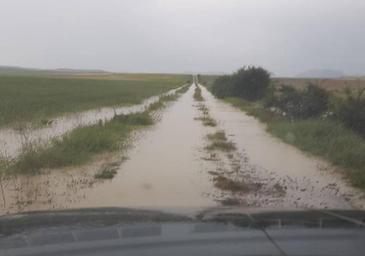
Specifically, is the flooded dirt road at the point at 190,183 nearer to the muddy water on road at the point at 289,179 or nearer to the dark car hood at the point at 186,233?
the muddy water on road at the point at 289,179

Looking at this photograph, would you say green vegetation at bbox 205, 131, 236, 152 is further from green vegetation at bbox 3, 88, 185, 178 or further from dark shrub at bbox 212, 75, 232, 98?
dark shrub at bbox 212, 75, 232, 98

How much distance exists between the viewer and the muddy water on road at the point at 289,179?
8618mm

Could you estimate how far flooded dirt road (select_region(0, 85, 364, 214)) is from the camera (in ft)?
28.0

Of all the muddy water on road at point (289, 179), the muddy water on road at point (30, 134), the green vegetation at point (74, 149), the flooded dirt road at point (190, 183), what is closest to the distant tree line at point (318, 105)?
the muddy water on road at point (289, 179)

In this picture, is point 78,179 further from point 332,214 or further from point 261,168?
point 332,214

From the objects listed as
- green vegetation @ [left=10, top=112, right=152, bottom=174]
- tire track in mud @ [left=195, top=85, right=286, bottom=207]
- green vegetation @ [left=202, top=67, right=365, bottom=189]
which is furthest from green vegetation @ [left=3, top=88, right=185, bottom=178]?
green vegetation @ [left=202, top=67, right=365, bottom=189]

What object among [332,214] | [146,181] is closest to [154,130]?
[146,181]

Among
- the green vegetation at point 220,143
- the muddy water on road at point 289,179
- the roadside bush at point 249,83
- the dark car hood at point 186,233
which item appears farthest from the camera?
the roadside bush at point 249,83

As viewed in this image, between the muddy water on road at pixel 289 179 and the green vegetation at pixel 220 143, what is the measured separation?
0.27 meters

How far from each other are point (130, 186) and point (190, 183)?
1.05 m

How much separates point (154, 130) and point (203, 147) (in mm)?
5153

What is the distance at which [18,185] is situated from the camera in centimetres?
956

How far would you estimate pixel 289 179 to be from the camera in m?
10.7

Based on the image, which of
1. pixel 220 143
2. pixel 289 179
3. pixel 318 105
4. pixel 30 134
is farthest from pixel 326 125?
pixel 30 134
